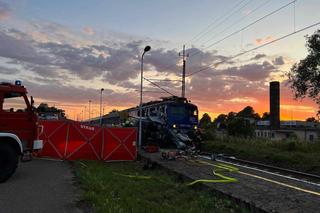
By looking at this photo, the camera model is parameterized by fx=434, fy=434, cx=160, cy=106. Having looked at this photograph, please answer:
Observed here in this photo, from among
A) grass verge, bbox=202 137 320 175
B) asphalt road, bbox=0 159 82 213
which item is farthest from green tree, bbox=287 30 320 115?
asphalt road, bbox=0 159 82 213

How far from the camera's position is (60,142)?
19.9 metres

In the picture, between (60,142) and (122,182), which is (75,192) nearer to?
(122,182)

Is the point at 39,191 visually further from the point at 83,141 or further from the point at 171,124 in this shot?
the point at 171,124

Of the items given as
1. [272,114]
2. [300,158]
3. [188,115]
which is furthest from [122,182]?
[272,114]

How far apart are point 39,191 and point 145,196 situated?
8.54 feet

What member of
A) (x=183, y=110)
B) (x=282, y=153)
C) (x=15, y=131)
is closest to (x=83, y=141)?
(x=15, y=131)

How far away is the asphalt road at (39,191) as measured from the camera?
875cm

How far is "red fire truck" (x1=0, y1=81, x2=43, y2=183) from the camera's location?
1249 centimetres

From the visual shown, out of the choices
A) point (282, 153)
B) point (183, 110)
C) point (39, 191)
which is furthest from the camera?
A: point (183, 110)

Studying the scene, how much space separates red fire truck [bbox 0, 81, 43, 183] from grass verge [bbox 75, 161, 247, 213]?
6.08 feet

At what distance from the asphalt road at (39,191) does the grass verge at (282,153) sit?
1047 centimetres

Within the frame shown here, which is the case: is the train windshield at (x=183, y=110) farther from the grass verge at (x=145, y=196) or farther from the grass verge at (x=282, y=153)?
the grass verge at (x=145, y=196)

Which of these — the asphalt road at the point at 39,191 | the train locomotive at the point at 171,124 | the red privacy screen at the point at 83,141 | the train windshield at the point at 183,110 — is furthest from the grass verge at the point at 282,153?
the asphalt road at the point at 39,191

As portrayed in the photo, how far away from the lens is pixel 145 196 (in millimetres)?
10727
